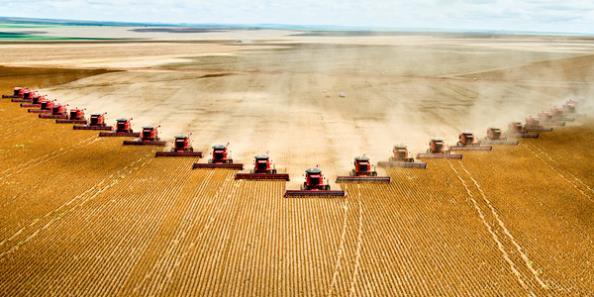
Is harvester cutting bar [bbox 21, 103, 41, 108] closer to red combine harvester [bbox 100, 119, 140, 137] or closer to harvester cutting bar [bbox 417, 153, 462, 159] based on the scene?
red combine harvester [bbox 100, 119, 140, 137]

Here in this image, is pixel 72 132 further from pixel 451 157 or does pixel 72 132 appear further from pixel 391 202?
pixel 451 157

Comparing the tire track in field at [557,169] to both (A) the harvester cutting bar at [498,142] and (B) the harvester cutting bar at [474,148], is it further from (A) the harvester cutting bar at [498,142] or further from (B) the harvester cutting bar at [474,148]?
(B) the harvester cutting bar at [474,148]

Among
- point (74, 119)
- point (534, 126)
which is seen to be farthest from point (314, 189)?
point (534, 126)

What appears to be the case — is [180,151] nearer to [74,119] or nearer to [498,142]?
[74,119]

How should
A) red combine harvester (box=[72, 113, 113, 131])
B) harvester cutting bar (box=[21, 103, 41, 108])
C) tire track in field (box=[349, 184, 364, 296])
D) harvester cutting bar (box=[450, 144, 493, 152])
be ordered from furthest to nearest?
harvester cutting bar (box=[21, 103, 41, 108]) < red combine harvester (box=[72, 113, 113, 131]) < harvester cutting bar (box=[450, 144, 493, 152]) < tire track in field (box=[349, 184, 364, 296])

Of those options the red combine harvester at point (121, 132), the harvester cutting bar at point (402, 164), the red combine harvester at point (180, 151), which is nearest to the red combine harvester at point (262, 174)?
the red combine harvester at point (180, 151)

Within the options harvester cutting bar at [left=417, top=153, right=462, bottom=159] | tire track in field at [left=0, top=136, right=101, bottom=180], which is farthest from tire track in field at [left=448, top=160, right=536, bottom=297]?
tire track in field at [left=0, top=136, right=101, bottom=180]
